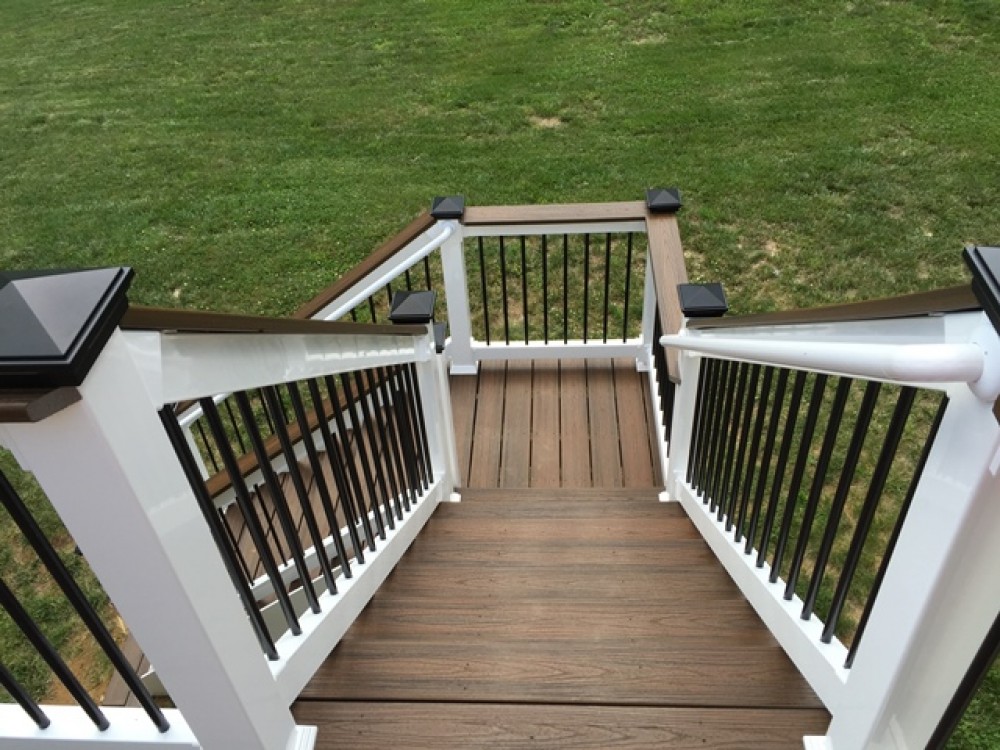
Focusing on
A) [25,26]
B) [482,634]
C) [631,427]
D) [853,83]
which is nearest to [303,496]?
[482,634]

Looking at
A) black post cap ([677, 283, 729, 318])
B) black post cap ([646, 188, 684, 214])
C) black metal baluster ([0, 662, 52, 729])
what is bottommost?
black post cap ([646, 188, 684, 214])

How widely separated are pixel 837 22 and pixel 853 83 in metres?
1.38

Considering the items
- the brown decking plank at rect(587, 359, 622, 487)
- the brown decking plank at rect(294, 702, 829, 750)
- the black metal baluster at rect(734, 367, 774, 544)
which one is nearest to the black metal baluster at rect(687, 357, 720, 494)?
the black metal baluster at rect(734, 367, 774, 544)

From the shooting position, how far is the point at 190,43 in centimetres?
895

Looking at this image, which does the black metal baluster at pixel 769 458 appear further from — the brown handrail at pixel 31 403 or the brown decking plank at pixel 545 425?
the brown decking plank at pixel 545 425

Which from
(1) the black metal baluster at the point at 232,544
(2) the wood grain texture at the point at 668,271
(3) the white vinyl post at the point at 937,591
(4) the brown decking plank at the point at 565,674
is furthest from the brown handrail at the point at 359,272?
(3) the white vinyl post at the point at 937,591

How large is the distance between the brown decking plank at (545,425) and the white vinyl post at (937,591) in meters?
2.35

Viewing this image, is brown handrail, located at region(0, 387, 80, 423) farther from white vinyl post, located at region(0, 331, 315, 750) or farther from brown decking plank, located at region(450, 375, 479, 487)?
brown decking plank, located at region(450, 375, 479, 487)

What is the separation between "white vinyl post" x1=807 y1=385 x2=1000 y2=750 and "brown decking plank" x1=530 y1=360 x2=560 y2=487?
2354 millimetres

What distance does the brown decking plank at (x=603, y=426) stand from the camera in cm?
371

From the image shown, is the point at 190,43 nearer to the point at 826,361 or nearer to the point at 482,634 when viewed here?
the point at 482,634

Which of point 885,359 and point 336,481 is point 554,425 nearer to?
point 336,481

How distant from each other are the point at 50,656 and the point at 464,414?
279 cm

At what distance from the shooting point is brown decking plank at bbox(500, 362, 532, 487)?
147 inches
